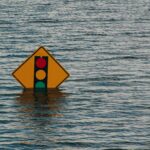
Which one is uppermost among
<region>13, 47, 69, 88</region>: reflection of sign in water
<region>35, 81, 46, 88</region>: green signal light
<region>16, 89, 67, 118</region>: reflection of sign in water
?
<region>13, 47, 69, 88</region>: reflection of sign in water

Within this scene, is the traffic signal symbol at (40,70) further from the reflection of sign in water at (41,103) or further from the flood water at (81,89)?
the flood water at (81,89)

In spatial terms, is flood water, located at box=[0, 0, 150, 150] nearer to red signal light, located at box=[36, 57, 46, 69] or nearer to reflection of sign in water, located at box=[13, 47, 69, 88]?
reflection of sign in water, located at box=[13, 47, 69, 88]

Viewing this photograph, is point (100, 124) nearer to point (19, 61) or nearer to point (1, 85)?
point (1, 85)

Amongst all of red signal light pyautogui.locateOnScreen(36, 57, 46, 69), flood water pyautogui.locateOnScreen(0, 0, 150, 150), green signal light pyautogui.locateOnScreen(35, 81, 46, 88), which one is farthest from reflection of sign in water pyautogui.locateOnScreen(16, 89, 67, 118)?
red signal light pyautogui.locateOnScreen(36, 57, 46, 69)

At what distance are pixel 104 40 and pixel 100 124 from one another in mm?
17345

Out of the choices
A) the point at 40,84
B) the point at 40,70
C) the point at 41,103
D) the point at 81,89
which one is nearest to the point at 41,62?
the point at 40,70

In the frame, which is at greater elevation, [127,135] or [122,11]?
[122,11]

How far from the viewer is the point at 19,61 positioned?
2992 centimetres

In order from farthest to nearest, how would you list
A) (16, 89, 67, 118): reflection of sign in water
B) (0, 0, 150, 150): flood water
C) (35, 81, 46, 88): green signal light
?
1. (35, 81, 46, 88): green signal light
2. (16, 89, 67, 118): reflection of sign in water
3. (0, 0, 150, 150): flood water

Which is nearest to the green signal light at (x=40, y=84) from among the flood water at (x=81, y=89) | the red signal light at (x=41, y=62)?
the flood water at (x=81, y=89)

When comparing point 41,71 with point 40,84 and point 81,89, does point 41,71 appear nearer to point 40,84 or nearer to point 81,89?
point 40,84

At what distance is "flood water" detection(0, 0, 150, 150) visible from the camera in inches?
740

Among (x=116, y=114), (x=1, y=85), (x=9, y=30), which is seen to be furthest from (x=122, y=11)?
(x=116, y=114)

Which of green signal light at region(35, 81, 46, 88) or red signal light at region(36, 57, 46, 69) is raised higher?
red signal light at region(36, 57, 46, 69)
